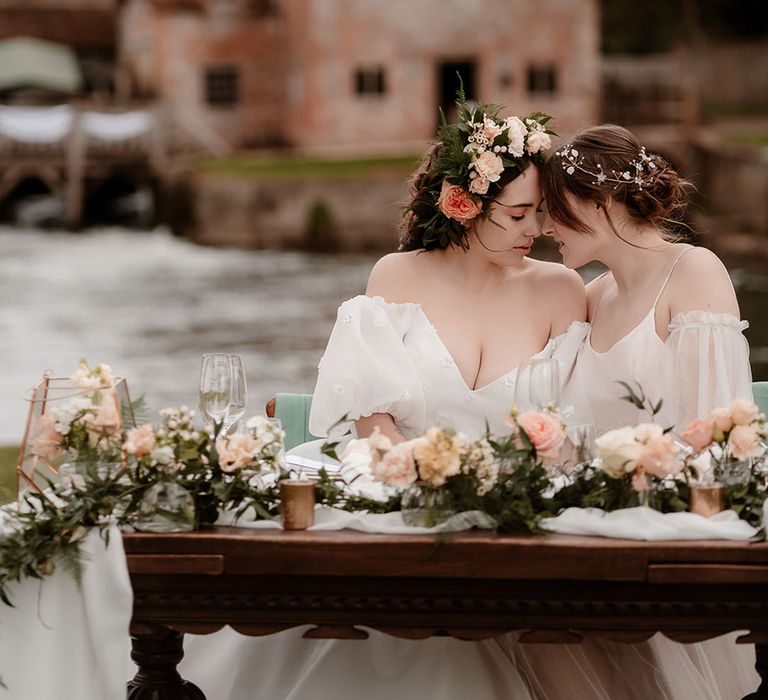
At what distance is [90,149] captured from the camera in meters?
31.3

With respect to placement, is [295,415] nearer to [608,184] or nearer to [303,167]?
[608,184]

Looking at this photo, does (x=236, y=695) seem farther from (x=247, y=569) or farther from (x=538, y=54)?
(x=538, y=54)

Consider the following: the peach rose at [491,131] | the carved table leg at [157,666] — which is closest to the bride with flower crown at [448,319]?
the peach rose at [491,131]

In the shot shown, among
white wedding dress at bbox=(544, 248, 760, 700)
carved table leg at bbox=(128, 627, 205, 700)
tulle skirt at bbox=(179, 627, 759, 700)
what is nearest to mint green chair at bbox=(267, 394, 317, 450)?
white wedding dress at bbox=(544, 248, 760, 700)

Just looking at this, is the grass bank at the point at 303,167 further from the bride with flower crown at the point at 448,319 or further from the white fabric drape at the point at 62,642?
the white fabric drape at the point at 62,642

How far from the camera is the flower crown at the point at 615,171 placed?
397cm

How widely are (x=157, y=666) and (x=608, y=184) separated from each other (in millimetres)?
1786

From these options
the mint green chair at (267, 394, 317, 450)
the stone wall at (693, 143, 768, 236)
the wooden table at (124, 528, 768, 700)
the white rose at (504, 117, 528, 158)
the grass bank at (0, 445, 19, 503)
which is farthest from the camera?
the stone wall at (693, 143, 768, 236)

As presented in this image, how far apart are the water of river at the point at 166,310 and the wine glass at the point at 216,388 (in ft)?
18.6

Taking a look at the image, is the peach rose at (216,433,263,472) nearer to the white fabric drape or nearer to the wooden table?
the wooden table

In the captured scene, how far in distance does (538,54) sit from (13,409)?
24.1m

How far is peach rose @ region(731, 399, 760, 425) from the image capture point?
10.2 ft

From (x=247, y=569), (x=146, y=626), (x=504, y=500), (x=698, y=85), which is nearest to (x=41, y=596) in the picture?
(x=146, y=626)

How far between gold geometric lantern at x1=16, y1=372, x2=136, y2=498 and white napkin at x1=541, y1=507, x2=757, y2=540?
1.01 meters
